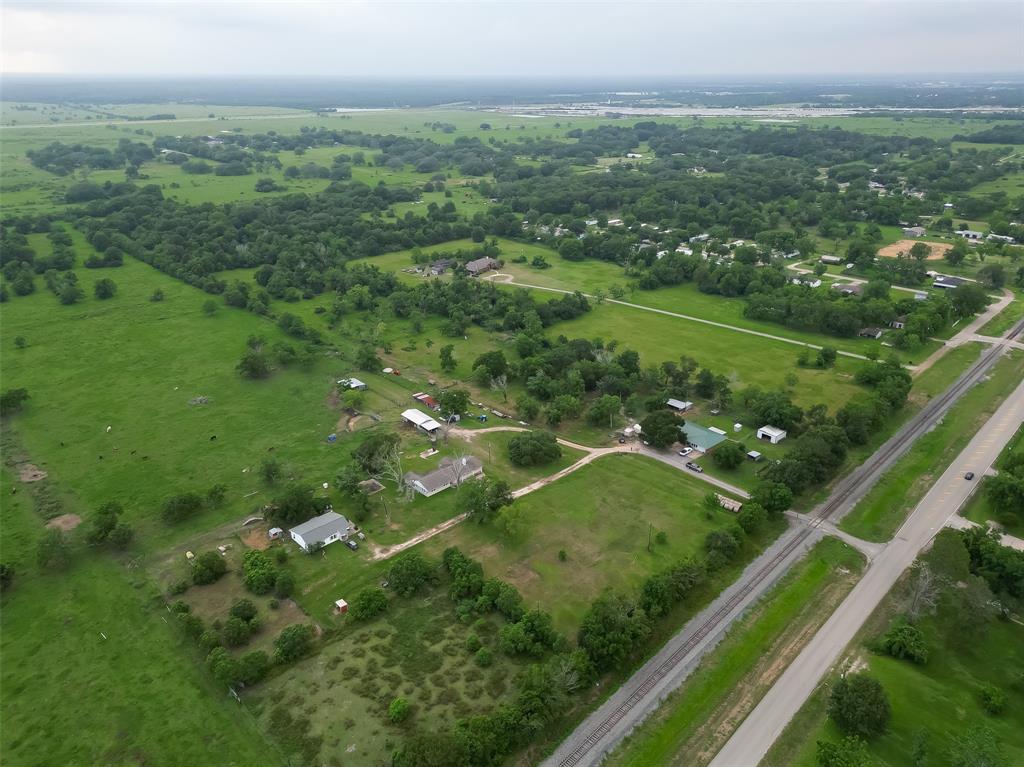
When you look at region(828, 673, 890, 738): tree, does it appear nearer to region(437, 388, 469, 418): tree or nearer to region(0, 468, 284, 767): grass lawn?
region(0, 468, 284, 767): grass lawn

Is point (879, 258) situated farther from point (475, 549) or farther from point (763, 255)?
point (475, 549)

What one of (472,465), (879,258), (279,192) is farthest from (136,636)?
(279,192)

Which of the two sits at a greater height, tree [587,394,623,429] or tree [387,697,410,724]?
tree [587,394,623,429]

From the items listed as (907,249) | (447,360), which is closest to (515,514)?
(447,360)

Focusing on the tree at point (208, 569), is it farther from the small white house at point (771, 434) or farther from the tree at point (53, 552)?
the small white house at point (771, 434)

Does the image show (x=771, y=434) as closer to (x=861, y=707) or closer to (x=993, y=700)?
(x=993, y=700)

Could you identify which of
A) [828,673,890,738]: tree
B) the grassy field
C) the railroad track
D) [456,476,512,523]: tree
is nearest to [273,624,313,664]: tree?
[456,476,512,523]: tree
